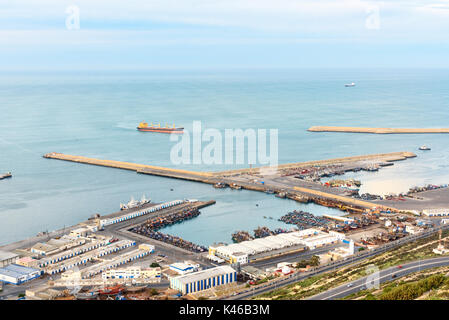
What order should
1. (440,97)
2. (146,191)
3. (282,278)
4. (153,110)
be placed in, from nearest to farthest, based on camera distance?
(282,278) < (146,191) < (153,110) < (440,97)

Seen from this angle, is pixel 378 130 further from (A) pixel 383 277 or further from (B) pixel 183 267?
(A) pixel 383 277

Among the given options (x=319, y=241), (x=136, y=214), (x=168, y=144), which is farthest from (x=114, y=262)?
(x=168, y=144)

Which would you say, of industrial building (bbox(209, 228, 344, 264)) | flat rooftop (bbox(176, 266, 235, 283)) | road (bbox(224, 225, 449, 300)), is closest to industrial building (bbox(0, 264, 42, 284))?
flat rooftop (bbox(176, 266, 235, 283))

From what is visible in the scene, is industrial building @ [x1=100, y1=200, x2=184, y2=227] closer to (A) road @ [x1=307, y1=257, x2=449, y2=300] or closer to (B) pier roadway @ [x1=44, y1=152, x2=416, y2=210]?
(B) pier roadway @ [x1=44, y1=152, x2=416, y2=210]

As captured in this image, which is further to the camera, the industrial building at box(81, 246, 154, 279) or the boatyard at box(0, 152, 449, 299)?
the industrial building at box(81, 246, 154, 279)

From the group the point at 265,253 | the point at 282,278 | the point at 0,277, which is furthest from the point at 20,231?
the point at 282,278
